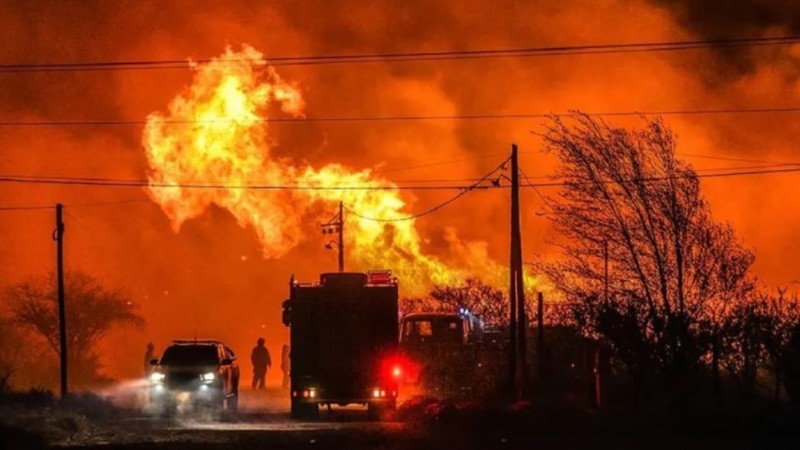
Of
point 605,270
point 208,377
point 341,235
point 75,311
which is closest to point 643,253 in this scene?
point 605,270

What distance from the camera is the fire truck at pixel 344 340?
3206 cm

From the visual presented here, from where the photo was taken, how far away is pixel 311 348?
106 ft

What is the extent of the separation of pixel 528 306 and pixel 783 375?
19006mm

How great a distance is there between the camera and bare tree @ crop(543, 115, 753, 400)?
31.4 m

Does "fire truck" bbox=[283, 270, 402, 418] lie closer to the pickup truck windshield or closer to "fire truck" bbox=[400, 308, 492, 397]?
the pickup truck windshield

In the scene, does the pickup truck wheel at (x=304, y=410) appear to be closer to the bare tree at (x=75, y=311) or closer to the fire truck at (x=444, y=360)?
the fire truck at (x=444, y=360)

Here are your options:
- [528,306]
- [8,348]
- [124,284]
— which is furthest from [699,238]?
[124,284]

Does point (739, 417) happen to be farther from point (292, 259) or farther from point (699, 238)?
point (292, 259)

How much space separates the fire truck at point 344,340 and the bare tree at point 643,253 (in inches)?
193

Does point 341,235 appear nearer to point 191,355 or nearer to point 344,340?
point 191,355

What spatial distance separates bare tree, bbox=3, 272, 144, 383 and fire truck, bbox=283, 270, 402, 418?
3828cm

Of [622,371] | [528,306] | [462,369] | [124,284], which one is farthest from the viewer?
[124,284]

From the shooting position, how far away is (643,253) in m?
32.9

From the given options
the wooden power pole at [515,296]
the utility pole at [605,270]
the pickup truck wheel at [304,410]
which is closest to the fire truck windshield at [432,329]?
the wooden power pole at [515,296]
